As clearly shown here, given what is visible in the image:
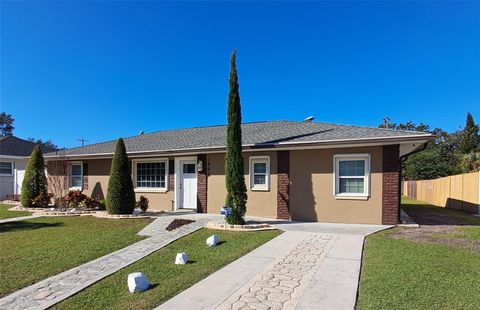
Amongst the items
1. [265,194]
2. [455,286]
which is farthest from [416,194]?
[455,286]

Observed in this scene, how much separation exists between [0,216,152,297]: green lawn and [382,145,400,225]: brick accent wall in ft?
26.1

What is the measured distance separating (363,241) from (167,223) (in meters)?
6.30

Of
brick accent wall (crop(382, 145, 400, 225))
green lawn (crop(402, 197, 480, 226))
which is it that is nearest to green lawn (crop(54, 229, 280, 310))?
brick accent wall (crop(382, 145, 400, 225))

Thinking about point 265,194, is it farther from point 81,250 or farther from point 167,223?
point 81,250

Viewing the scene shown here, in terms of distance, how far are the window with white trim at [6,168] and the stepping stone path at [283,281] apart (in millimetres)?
22704

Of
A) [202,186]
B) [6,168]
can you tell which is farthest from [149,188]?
[6,168]

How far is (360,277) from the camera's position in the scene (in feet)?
17.7

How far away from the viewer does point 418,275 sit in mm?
5430

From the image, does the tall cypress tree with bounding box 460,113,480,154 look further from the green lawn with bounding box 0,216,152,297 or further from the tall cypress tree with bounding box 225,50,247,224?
the green lawn with bounding box 0,216,152,297

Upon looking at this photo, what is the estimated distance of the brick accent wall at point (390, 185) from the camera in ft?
34.3

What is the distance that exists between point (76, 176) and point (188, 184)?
7.65m

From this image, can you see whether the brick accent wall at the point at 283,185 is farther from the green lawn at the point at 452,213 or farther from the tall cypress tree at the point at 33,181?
the tall cypress tree at the point at 33,181

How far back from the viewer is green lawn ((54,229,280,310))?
4.49 metres

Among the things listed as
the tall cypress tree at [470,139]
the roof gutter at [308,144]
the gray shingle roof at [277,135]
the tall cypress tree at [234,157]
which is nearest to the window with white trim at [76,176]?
the gray shingle roof at [277,135]
